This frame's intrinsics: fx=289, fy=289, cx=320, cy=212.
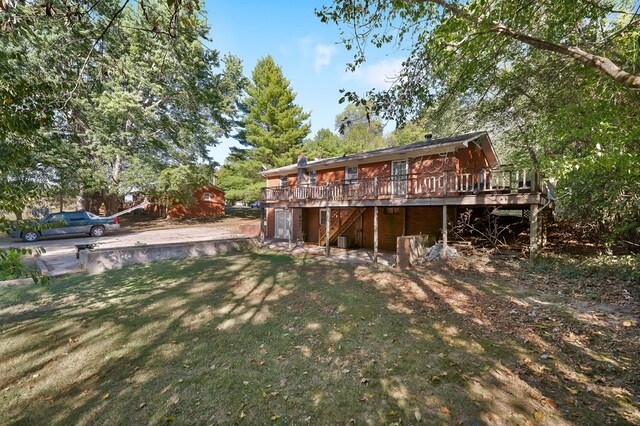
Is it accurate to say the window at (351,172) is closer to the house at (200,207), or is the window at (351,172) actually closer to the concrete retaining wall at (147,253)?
the concrete retaining wall at (147,253)

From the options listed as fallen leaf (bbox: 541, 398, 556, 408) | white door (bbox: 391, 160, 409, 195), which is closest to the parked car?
white door (bbox: 391, 160, 409, 195)

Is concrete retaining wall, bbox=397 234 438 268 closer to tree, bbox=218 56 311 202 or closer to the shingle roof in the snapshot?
the shingle roof

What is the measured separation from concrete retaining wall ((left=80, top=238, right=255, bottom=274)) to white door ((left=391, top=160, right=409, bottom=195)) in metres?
8.32

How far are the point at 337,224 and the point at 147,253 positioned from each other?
9.51 metres

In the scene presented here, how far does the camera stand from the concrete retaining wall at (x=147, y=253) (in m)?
10.4

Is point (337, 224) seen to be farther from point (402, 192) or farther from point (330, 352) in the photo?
point (330, 352)

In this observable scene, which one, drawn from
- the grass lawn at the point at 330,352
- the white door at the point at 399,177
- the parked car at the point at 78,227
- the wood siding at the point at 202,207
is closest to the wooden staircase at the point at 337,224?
the white door at the point at 399,177

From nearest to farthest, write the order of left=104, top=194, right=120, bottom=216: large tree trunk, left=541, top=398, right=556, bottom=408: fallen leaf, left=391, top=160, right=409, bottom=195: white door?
left=541, top=398, right=556, bottom=408: fallen leaf
left=391, top=160, right=409, bottom=195: white door
left=104, top=194, right=120, bottom=216: large tree trunk

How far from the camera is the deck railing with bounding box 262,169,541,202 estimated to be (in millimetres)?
10016

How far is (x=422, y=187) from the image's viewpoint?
12375mm

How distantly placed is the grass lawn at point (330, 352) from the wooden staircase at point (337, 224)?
7.41 m

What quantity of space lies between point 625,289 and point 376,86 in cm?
749

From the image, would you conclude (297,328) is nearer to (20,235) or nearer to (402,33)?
(402,33)

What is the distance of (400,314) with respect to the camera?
6.17 meters
